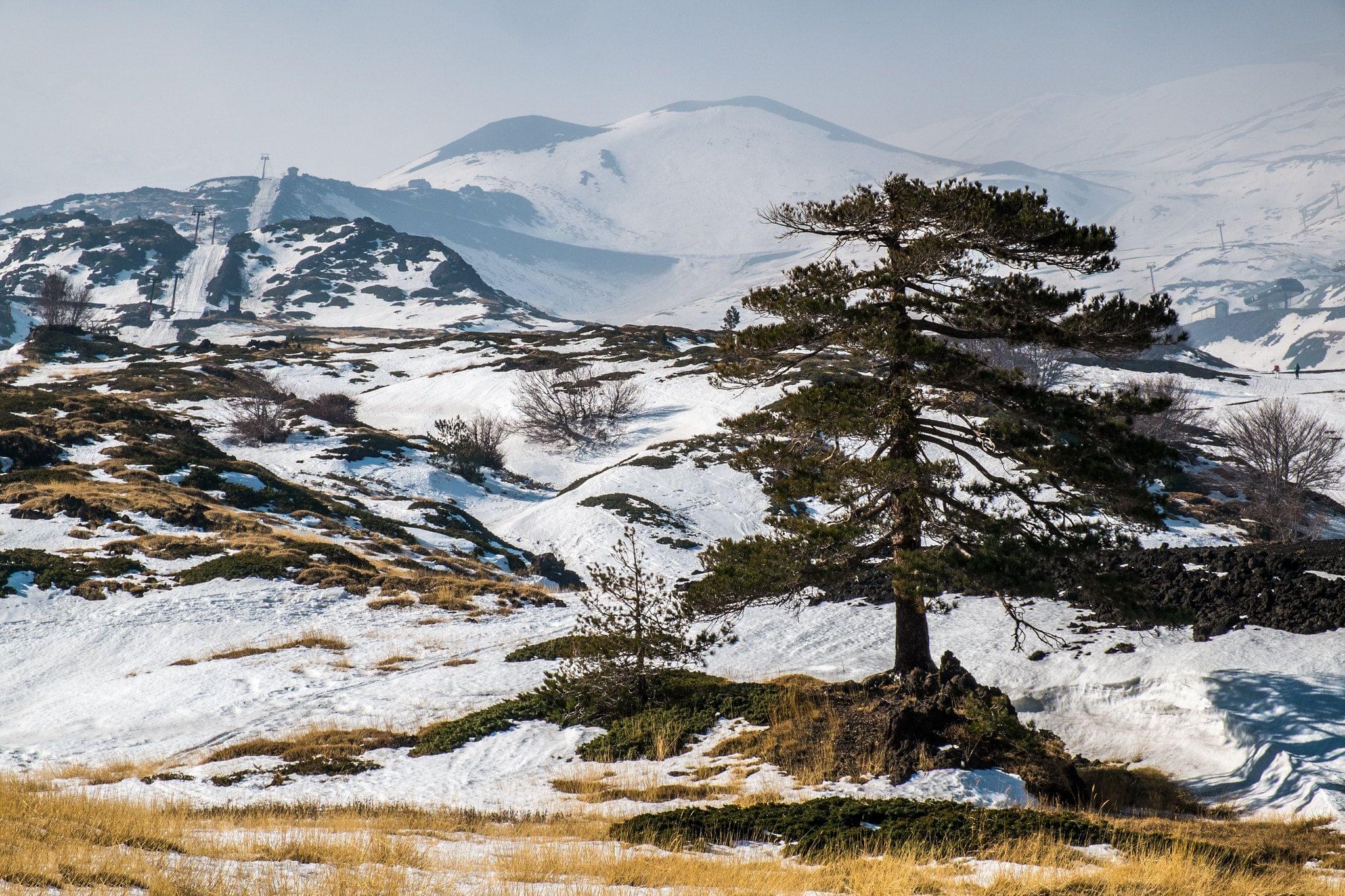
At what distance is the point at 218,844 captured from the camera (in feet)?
25.6

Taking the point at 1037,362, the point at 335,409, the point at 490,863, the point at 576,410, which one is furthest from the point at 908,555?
the point at 1037,362

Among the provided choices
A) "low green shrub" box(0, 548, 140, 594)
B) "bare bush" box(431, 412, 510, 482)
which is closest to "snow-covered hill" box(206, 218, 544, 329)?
"bare bush" box(431, 412, 510, 482)

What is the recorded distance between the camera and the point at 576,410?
59.0 metres

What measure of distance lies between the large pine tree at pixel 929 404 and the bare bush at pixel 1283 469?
94.8 ft

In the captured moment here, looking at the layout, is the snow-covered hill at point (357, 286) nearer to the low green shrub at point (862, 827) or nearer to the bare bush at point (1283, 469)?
the bare bush at point (1283, 469)

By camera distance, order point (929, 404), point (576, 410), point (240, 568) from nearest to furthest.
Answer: point (929, 404) < point (240, 568) < point (576, 410)

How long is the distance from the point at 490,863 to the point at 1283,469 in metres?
44.5

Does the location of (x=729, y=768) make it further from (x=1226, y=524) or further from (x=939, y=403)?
(x=1226, y=524)

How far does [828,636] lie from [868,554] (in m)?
6.61

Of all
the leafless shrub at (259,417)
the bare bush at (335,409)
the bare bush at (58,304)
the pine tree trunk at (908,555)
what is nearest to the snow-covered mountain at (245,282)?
the bare bush at (58,304)

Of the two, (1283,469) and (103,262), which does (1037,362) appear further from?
(103,262)

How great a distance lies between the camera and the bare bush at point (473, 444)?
159ft

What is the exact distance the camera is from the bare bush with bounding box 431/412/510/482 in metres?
48.5

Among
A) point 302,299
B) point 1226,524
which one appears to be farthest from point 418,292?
point 1226,524
